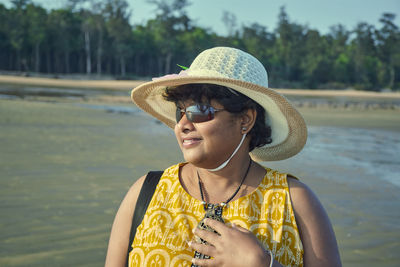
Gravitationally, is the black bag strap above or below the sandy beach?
above

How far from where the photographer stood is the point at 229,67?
1811 mm

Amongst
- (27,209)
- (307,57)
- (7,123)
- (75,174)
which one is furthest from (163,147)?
(307,57)

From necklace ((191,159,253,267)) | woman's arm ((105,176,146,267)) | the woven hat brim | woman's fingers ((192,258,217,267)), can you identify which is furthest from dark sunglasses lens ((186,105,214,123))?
woman's fingers ((192,258,217,267))

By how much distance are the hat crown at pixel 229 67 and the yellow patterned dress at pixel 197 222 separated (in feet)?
1.38

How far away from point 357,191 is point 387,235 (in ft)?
5.85

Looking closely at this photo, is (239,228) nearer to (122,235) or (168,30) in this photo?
(122,235)

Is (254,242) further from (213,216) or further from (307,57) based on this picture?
(307,57)

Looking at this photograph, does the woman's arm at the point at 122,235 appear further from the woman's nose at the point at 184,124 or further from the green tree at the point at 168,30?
the green tree at the point at 168,30

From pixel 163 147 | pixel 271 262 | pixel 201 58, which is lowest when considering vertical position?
pixel 163 147

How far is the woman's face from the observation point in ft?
5.90

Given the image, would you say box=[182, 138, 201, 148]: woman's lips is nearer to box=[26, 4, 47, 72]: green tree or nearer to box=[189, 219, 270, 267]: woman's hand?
box=[189, 219, 270, 267]: woman's hand

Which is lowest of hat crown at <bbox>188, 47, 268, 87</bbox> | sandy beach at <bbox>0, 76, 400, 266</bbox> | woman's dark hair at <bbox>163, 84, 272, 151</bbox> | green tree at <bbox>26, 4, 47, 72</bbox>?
sandy beach at <bbox>0, 76, 400, 266</bbox>

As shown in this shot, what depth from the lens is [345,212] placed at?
17.3 ft

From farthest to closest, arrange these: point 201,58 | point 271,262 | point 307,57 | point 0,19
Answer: point 307,57
point 0,19
point 201,58
point 271,262
